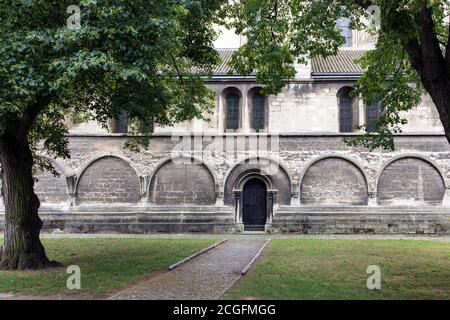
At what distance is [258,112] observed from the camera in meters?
24.7

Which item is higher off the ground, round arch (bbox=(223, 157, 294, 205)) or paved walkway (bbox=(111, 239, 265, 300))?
round arch (bbox=(223, 157, 294, 205))

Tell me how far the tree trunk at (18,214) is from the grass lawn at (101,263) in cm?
60

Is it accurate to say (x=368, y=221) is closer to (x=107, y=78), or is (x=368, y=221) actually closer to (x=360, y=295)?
(x=360, y=295)

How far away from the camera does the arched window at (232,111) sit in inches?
972

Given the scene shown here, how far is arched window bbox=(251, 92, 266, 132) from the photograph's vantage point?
24547mm

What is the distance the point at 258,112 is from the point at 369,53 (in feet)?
36.9

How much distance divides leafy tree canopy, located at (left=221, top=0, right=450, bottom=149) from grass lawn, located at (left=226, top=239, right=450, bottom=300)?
320 centimetres

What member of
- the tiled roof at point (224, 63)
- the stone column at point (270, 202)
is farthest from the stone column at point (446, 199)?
the tiled roof at point (224, 63)

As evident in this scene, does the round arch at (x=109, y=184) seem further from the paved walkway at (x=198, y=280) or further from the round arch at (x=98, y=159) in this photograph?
the paved walkway at (x=198, y=280)

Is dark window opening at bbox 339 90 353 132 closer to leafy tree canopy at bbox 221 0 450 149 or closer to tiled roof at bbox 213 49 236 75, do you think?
tiled roof at bbox 213 49 236 75

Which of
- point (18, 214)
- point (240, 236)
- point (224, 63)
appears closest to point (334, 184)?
point (240, 236)

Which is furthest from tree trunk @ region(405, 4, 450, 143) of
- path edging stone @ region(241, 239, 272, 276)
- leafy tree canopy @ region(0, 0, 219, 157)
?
path edging stone @ region(241, 239, 272, 276)

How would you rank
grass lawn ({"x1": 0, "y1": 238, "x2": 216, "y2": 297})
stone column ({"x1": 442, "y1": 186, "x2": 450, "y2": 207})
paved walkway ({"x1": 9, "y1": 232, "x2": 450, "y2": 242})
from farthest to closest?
stone column ({"x1": 442, "y1": 186, "x2": 450, "y2": 207})
paved walkway ({"x1": 9, "y1": 232, "x2": 450, "y2": 242})
grass lawn ({"x1": 0, "y1": 238, "x2": 216, "y2": 297})
